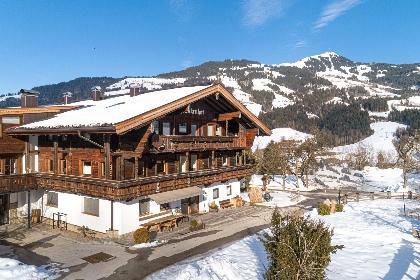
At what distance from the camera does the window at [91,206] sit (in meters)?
20.8

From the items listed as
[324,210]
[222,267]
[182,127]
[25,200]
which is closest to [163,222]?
[182,127]

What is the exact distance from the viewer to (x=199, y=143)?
24062 mm

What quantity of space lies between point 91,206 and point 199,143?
9260 mm

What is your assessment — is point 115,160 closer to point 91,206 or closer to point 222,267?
point 91,206

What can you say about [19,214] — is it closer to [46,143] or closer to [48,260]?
[46,143]

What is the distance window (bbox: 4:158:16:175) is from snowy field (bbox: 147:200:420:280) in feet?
53.9

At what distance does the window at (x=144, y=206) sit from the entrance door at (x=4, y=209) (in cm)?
1095

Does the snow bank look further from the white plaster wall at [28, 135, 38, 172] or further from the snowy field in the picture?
the white plaster wall at [28, 135, 38, 172]

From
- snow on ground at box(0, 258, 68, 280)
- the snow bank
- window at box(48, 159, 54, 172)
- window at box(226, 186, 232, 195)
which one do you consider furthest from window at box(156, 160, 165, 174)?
the snow bank

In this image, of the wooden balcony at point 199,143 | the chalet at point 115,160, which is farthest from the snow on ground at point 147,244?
the wooden balcony at point 199,143

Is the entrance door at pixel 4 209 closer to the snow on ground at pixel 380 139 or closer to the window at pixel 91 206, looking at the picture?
the window at pixel 91 206

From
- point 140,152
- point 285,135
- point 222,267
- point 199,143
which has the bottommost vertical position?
point 222,267

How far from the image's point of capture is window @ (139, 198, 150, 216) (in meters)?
21.3

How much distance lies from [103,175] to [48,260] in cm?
637
